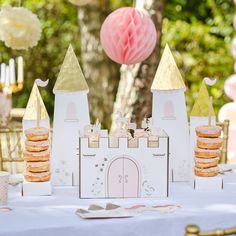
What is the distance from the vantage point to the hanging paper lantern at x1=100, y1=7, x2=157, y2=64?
329 centimetres

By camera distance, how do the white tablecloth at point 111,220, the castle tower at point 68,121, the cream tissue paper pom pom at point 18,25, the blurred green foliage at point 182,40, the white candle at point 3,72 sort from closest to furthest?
the white tablecloth at point 111,220
the castle tower at point 68,121
the cream tissue paper pom pom at point 18,25
the white candle at point 3,72
the blurred green foliage at point 182,40

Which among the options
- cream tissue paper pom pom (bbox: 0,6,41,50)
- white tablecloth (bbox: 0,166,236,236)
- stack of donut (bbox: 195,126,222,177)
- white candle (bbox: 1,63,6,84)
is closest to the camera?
white tablecloth (bbox: 0,166,236,236)

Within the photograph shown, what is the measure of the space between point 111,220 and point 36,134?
47 cm

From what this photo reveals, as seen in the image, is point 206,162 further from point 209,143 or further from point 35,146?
point 35,146

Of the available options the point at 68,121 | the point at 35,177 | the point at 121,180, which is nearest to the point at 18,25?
the point at 68,121

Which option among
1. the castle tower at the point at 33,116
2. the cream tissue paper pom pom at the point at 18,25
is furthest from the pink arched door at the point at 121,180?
the cream tissue paper pom pom at the point at 18,25

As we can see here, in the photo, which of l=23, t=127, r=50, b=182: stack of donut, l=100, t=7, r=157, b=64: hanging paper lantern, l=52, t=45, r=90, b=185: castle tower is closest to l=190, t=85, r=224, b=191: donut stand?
l=52, t=45, r=90, b=185: castle tower

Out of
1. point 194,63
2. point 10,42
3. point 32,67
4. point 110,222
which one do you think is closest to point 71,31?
point 32,67

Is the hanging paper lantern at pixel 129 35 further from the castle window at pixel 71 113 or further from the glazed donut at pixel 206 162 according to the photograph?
the glazed donut at pixel 206 162

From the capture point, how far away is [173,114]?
2615 millimetres

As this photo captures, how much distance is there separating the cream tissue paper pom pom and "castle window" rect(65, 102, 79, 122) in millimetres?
1021

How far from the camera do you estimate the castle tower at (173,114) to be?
8.55ft

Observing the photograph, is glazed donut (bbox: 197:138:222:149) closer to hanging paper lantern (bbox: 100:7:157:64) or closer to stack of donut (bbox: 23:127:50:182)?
stack of donut (bbox: 23:127:50:182)

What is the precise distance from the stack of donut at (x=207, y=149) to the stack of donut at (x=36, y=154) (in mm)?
546
